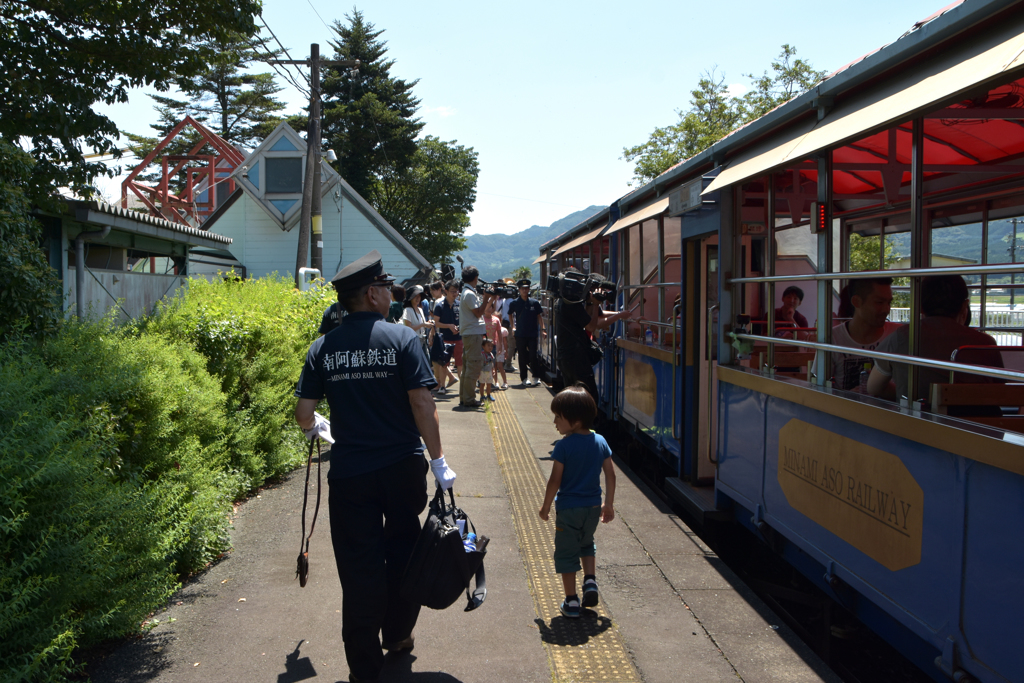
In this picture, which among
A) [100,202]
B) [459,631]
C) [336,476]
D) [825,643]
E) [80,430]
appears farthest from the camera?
[100,202]

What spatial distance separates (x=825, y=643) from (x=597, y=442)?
1752 millimetres

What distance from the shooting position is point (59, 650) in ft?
9.81

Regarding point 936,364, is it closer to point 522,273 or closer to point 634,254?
point 634,254

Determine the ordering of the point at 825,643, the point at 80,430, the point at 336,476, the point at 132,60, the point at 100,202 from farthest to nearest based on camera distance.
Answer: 1. the point at 100,202
2. the point at 132,60
3. the point at 825,643
4. the point at 80,430
5. the point at 336,476

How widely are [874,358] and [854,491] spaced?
2.11ft

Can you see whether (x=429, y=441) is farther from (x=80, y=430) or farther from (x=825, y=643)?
(x=825, y=643)

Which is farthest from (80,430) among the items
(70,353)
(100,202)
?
(100,202)

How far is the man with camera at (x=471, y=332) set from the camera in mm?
11039

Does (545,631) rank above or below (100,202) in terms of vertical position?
below

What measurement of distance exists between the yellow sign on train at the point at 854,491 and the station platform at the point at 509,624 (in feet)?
2.06

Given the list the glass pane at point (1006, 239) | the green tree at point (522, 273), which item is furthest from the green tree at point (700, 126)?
the glass pane at point (1006, 239)

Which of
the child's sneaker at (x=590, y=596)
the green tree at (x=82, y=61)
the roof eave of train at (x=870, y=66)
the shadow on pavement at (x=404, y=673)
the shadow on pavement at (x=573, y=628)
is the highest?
the green tree at (x=82, y=61)

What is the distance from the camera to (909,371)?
134 inches

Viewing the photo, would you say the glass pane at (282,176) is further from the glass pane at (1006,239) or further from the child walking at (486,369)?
the glass pane at (1006,239)
